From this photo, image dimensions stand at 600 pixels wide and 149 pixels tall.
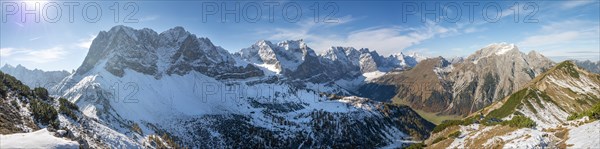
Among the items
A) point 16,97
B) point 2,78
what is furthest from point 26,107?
point 2,78

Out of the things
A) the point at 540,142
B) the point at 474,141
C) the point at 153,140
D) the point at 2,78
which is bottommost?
the point at 153,140

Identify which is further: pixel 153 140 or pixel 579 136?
pixel 153 140

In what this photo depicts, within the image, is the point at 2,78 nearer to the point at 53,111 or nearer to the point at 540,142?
the point at 53,111

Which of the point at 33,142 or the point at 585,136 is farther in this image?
the point at 585,136

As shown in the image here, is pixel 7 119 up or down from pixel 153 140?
up

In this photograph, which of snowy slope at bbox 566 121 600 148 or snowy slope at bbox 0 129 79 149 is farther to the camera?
snowy slope at bbox 566 121 600 148

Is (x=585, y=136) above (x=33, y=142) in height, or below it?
below

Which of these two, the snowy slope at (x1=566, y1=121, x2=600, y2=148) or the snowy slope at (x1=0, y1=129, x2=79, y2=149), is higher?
the snowy slope at (x1=0, y1=129, x2=79, y2=149)

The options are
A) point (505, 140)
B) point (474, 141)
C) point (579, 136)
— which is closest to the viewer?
point (579, 136)

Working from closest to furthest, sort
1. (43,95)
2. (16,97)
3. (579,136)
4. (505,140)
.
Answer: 1. (579,136)
2. (505,140)
3. (16,97)
4. (43,95)

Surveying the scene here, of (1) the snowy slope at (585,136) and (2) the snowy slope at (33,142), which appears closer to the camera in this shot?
(2) the snowy slope at (33,142)

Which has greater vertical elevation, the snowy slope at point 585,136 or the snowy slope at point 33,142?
the snowy slope at point 33,142
